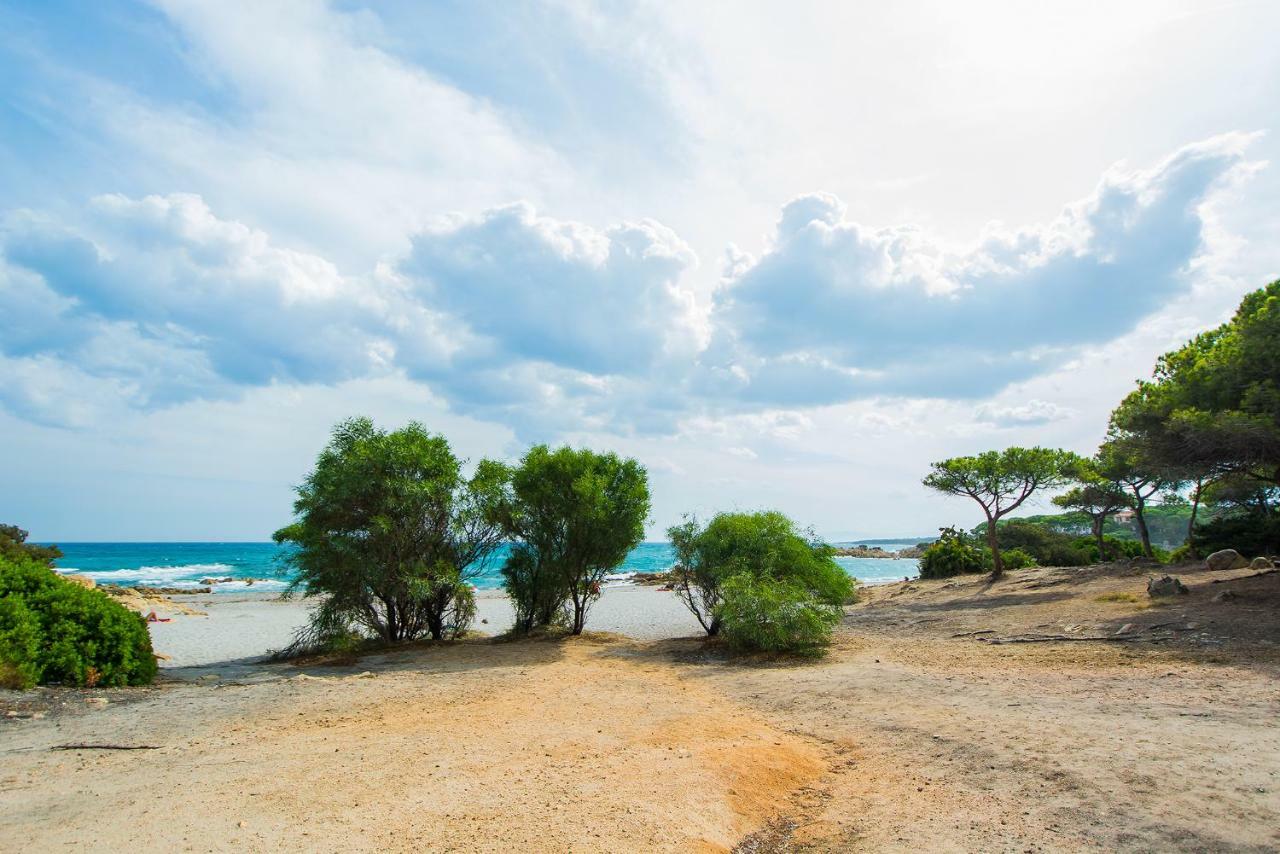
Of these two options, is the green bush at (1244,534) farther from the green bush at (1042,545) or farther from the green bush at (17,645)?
the green bush at (17,645)

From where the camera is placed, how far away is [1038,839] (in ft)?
15.7

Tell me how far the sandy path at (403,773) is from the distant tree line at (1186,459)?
1575 cm

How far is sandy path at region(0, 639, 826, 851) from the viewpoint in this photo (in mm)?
4781

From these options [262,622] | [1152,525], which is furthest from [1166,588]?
[1152,525]

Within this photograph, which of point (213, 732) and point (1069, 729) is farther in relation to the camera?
point (213, 732)

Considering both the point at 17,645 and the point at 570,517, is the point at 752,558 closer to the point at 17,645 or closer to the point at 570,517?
the point at 570,517

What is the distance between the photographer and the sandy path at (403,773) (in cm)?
478

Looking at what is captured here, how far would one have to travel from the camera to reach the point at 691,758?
671 cm

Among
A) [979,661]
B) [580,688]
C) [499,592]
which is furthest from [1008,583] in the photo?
[499,592]

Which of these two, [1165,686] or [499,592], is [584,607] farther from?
[499,592]

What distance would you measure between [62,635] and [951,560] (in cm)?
3910

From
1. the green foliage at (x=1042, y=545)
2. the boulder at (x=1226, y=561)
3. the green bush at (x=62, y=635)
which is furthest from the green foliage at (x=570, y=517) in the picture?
the green foliage at (x=1042, y=545)

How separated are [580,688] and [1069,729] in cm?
738

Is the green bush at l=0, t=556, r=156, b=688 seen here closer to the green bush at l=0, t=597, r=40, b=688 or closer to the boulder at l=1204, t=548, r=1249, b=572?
the green bush at l=0, t=597, r=40, b=688
